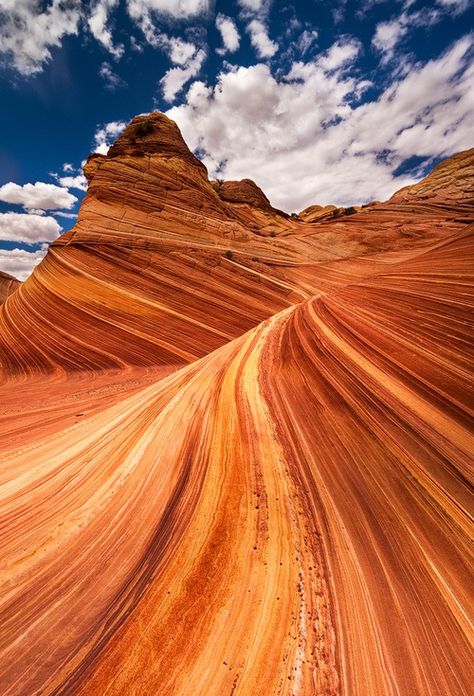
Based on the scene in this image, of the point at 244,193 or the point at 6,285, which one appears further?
the point at 6,285

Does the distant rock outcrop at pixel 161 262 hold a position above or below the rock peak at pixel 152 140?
below

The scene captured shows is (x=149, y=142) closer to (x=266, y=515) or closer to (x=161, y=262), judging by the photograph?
(x=161, y=262)

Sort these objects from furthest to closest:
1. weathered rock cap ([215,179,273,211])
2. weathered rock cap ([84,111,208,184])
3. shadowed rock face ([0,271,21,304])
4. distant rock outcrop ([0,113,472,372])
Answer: shadowed rock face ([0,271,21,304]) → weathered rock cap ([215,179,273,211]) → weathered rock cap ([84,111,208,184]) → distant rock outcrop ([0,113,472,372])

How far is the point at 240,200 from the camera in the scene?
2392 centimetres

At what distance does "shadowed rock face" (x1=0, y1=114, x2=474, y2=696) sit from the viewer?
190cm

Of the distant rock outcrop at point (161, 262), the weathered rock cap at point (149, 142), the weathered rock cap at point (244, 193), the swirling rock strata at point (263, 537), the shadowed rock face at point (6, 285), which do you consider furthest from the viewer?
the shadowed rock face at point (6, 285)

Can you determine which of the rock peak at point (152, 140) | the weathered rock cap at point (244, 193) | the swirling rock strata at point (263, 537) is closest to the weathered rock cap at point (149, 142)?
the rock peak at point (152, 140)

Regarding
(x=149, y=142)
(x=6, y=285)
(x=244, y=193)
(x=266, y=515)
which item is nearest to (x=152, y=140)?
(x=149, y=142)

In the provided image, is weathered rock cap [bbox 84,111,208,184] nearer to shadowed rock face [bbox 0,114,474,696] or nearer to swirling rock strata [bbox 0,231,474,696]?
shadowed rock face [bbox 0,114,474,696]

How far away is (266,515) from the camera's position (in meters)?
2.95

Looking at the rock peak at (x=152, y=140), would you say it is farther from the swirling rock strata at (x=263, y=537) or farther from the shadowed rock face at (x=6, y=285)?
the shadowed rock face at (x=6, y=285)

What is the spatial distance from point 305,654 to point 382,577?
3.14ft

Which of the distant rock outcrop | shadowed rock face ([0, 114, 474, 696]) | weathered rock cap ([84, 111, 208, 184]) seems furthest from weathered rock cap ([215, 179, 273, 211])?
shadowed rock face ([0, 114, 474, 696])

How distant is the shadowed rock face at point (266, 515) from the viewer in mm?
1896
